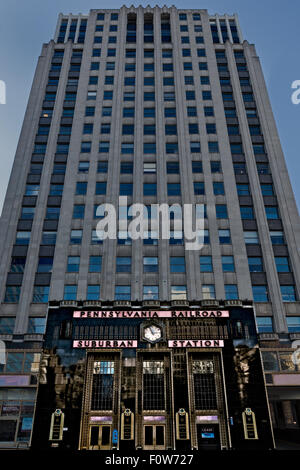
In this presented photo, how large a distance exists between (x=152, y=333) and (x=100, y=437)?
1103cm

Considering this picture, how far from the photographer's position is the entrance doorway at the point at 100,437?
34372 mm

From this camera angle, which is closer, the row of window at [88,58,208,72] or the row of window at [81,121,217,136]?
the row of window at [81,121,217,136]

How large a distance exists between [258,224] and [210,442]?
2848 cm

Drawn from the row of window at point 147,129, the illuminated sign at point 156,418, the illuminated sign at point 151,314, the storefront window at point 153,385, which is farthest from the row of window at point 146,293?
the row of window at point 147,129

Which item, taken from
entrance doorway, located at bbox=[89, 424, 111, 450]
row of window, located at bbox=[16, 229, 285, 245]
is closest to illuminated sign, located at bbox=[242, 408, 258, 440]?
entrance doorway, located at bbox=[89, 424, 111, 450]

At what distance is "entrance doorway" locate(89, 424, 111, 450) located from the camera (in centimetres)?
3437

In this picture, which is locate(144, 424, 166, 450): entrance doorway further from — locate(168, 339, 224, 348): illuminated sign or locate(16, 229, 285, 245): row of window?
locate(16, 229, 285, 245): row of window

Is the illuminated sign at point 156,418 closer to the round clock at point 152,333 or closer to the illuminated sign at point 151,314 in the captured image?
the round clock at point 152,333

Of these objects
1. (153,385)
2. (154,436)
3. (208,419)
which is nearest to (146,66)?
(153,385)

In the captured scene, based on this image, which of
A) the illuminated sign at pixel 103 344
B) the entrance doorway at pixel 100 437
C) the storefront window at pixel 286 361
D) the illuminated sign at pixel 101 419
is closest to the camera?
the entrance doorway at pixel 100 437

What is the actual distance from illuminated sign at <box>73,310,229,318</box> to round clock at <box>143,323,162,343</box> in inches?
48.2

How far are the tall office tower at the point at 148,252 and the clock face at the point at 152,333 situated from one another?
22cm

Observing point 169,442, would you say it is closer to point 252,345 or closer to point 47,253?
point 252,345

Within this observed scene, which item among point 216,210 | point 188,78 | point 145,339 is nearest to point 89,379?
point 145,339
